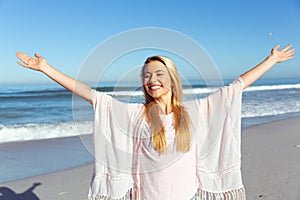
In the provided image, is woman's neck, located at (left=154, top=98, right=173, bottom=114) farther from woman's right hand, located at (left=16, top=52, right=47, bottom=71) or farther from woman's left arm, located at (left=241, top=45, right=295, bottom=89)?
woman's right hand, located at (left=16, top=52, right=47, bottom=71)

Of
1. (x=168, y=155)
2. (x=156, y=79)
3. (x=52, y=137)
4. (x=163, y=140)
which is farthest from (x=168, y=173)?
(x=52, y=137)

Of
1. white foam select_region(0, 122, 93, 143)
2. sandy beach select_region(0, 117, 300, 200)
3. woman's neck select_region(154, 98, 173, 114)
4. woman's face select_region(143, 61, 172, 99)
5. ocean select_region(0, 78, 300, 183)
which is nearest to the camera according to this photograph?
woman's face select_region(143, 61, 172, 99)

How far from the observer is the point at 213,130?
6.84 ft

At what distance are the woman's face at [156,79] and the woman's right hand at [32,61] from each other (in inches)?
26.4

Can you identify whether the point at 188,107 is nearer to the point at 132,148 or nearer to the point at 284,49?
the point at 132,148

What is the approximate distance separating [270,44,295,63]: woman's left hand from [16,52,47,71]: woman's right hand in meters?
1.59

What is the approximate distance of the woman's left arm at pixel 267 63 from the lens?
84.0 inches

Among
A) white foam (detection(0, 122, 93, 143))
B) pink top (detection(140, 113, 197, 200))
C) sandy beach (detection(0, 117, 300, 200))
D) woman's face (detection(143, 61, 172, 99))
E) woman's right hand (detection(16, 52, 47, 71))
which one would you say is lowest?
sandy beach (detection(0, 117, 300, 200))

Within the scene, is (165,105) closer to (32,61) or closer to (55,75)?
(55,75)

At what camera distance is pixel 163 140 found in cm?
197

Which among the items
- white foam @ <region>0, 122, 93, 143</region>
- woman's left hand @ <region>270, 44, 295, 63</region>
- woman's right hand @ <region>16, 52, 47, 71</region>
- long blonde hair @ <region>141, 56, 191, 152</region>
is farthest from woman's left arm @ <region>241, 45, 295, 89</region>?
white foam @ <region>0, 122, 93, 143</region>

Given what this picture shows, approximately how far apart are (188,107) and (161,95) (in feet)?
0.68

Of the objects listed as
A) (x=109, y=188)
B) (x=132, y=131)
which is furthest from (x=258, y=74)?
(x=109, y=188)

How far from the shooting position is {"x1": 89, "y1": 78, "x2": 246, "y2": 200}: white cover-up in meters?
2.00
